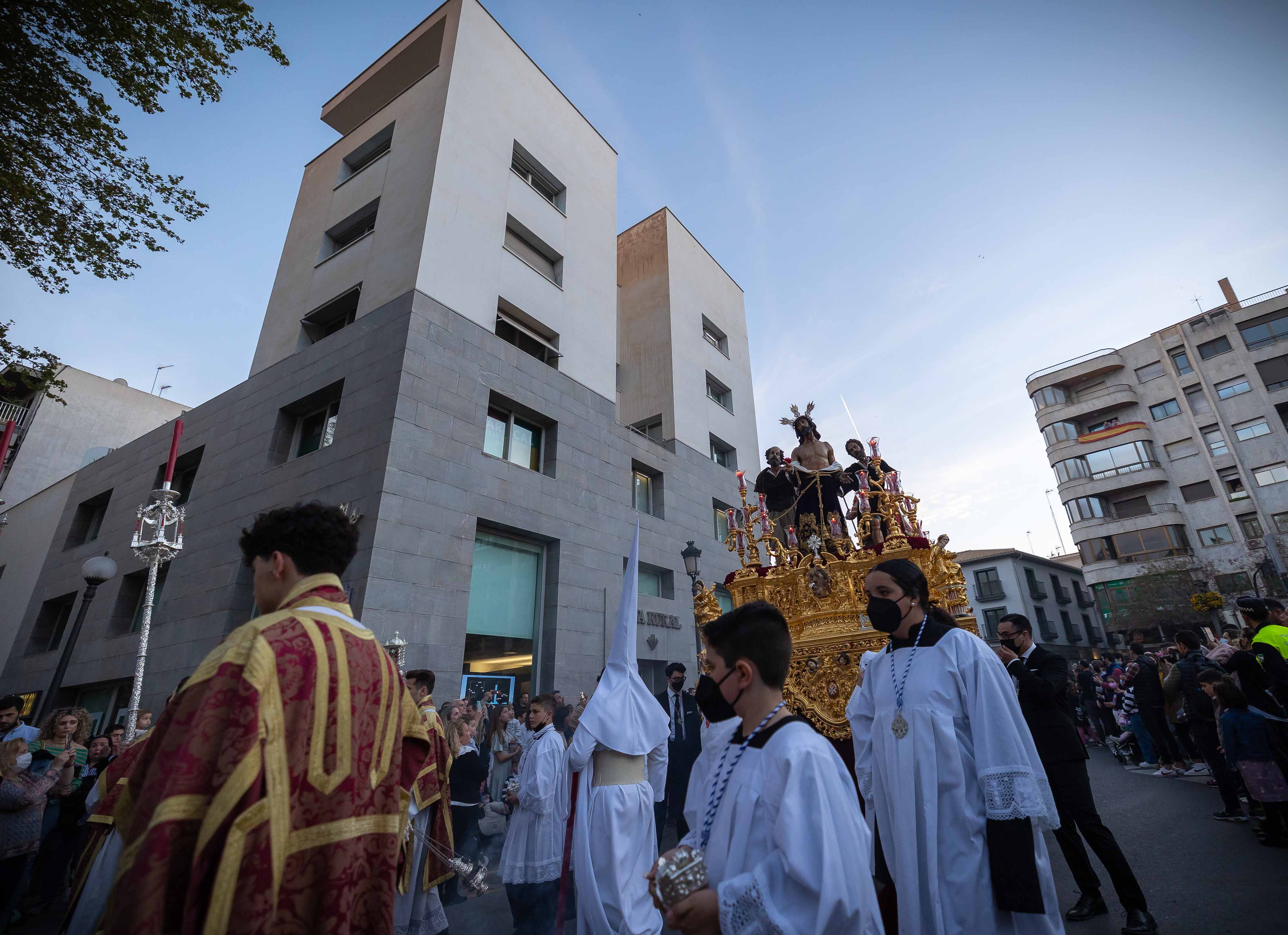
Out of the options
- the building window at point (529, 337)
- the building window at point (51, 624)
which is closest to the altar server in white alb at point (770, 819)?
the building window at point (529, 337)

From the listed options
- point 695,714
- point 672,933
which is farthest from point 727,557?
point 672,933

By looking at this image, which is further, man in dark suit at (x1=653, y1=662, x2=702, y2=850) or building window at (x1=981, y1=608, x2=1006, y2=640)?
building window at (x1=981, y1=608, x2=1006, y2=640)

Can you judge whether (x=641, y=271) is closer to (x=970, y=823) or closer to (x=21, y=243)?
(x=21, y=243)

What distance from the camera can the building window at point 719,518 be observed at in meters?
19.4

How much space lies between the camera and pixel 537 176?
1773 centimetres

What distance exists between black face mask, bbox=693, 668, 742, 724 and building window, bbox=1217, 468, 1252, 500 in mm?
44268

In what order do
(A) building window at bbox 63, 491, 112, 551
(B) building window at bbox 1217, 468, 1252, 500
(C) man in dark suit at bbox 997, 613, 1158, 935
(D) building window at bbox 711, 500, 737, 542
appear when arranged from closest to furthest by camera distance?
(C) man in dark suit at bbox 997, 613, 1158, 935 < (A) building window at bbox 63, 491, 112, 551 < (D) building window at bbox 711, 500, 737, 542 < (B) building window at bbox 1217, 468, 1252, 500

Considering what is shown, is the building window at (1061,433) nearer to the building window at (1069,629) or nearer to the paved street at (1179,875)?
the building window at (1069,629)

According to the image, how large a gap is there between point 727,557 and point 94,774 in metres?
15.1

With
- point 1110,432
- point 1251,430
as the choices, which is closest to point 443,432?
point 1110,432

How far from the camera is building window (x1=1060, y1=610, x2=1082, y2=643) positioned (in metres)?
40.5

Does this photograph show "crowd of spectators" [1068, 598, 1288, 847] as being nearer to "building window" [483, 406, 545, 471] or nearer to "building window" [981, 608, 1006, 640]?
"building window" [483, 406, 545, 471]

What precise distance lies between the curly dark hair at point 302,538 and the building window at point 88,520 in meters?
21.4

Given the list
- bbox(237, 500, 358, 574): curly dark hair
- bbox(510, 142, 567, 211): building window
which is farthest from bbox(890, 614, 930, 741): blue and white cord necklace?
bbox(510, 142, 567, 211): building window
